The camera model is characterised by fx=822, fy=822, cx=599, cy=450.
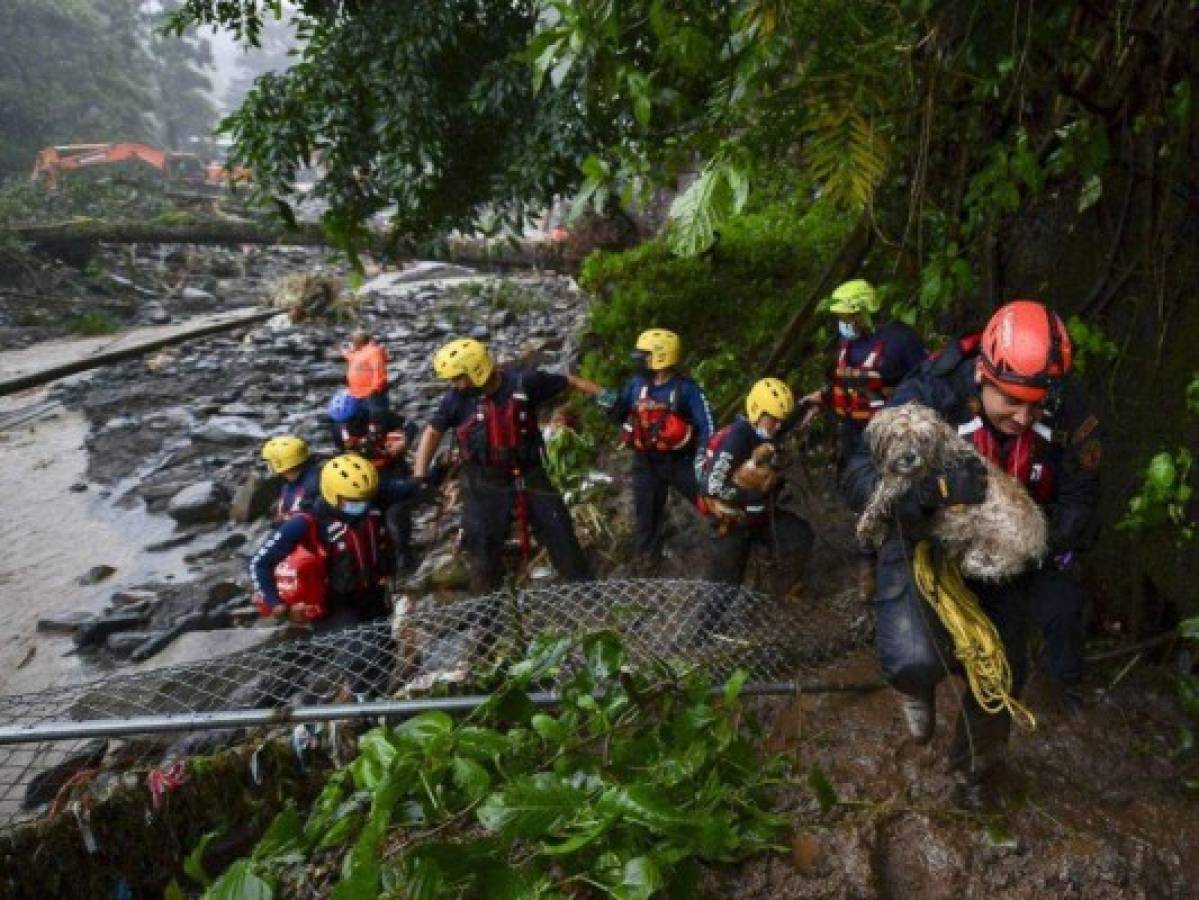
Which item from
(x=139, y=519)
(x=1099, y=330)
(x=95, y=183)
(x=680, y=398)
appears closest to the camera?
(x=1099, y=330)

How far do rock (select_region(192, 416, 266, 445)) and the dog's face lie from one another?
35.9 ft

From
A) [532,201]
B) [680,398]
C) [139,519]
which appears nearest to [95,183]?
[139,519]

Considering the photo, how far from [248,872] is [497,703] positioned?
800 millimetres

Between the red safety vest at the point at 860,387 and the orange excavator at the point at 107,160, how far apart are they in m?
19.4

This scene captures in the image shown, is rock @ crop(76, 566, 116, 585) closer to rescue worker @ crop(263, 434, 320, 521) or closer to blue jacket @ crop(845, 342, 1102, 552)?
rescue worker @ crop(263, 434, 320, 521)

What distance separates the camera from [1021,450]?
2840mm

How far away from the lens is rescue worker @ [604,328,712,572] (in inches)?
201

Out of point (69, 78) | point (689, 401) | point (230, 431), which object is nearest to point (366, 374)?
point (689, 401)

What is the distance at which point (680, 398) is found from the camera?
5.12 metres

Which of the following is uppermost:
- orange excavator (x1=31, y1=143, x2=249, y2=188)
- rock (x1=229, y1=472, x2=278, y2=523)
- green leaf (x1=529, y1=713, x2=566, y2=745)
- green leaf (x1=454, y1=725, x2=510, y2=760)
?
orange excavator (x1=31, y1=143, x2=249, y2=188)

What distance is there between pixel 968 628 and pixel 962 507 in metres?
0.45

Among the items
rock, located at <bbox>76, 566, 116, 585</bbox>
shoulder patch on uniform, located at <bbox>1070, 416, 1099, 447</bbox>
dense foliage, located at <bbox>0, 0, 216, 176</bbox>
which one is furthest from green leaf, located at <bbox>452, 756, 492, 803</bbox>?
dense foliage, located at <bbox>0, 0, 216, 176</bbox>

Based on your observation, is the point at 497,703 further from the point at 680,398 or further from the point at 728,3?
the point at 680,398

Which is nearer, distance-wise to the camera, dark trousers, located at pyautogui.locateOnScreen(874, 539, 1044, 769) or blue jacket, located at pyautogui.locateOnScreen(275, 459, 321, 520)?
dark trousers, located at pyautogui.locateOnScreen(874, 539, 1044, 769)
